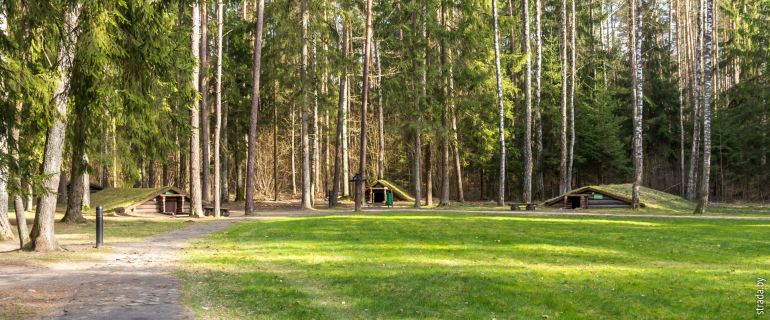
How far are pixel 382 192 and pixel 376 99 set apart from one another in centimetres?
601

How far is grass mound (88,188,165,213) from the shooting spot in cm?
3195

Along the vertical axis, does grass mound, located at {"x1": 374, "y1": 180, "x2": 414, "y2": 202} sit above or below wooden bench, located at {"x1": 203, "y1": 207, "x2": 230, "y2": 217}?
above

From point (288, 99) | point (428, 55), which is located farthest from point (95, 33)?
point (288, 99)

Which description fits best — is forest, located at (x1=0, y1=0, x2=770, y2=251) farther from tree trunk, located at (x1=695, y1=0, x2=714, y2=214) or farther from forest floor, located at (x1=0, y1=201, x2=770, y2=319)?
forest floor, located at (x1=0, y1=201, x2=770, y2=319)

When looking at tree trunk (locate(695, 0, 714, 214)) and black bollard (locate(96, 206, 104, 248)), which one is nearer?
black bollard (locate(96, 206, 104, 248))

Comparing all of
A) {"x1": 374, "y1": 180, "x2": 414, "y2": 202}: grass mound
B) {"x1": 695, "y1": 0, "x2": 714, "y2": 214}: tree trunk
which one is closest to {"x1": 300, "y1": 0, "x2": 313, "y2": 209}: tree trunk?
{"x1": 374, "y1": 180, "x2": 414, "y2": 202}: grass mound

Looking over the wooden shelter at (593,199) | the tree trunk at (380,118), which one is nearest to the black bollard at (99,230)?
the wooden shelter at (593,199)

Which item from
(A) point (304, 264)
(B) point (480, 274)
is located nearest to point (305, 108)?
(A) point (304, 264)

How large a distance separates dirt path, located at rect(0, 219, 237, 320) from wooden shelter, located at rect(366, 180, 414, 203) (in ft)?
92.3

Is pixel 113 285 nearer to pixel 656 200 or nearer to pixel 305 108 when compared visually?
pixel 305 108

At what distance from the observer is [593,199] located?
36.1m

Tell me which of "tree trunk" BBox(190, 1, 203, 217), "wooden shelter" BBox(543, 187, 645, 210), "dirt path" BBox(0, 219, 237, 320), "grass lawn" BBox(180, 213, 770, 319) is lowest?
"dirt path" BBox(0, 219, 237, 320)

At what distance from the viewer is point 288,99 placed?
45.8m

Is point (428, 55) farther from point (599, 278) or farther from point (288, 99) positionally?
point (599, 278)
